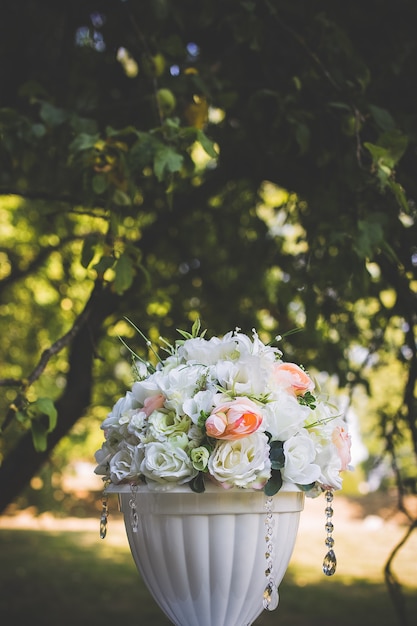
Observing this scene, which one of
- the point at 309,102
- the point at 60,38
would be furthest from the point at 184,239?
the point at 309,102

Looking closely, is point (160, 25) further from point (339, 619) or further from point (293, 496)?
point (339, 619)

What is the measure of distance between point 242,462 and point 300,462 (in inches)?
5.6

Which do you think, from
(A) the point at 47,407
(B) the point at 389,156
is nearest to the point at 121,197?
(A) the point at 47,407

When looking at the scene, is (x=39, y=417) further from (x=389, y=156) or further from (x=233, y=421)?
(x=389, y=156)

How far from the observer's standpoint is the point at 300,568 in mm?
8867

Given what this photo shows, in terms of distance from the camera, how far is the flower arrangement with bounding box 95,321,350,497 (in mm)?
1507

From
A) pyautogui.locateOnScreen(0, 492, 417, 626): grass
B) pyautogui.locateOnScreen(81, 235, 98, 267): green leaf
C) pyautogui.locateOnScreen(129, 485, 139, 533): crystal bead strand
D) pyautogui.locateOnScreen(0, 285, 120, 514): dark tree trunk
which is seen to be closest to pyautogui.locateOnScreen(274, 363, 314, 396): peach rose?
pyautogui.locateOnScreen(129, 485, 139, 533): crystal bead strand

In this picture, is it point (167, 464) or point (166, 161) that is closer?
point (167, 464)

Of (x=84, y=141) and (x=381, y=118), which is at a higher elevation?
(x=381, y=118)

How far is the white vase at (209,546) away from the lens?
1.55m

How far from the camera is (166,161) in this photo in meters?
2.21

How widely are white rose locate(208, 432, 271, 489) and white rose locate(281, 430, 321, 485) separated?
51mm

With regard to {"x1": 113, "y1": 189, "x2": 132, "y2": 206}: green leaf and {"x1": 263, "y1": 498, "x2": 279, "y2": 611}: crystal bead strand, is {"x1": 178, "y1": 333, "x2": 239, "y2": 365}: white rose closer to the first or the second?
{"x1": 263, "y1": 498, "x2": 279, "y2": 611}: crystal bead strand

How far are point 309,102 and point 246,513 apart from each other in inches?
75.0
